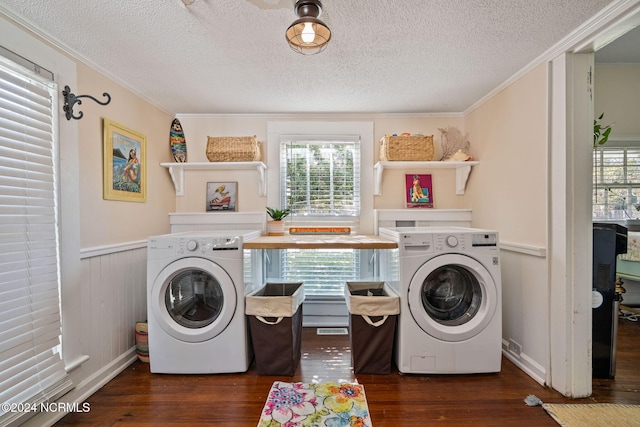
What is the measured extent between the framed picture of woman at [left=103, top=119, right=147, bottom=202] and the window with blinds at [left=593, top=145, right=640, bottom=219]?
421 cm

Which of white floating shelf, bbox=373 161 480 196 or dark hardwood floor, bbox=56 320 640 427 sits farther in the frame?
white floating shelf, bbox=373 161 480 196

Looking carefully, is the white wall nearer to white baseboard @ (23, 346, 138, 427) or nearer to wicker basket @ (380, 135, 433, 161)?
wicker basket @ (380, 135, 433, 161)

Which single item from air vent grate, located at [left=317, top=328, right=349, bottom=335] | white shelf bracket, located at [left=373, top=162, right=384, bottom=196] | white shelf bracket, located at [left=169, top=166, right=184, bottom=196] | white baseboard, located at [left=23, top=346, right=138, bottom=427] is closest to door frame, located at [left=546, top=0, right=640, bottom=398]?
white shelf bracket, located at [left=373, top=162, right=384, bottom=196]

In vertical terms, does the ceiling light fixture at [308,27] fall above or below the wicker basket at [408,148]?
above

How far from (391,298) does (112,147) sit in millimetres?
2159

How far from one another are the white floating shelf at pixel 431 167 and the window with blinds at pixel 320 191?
0.63 feet

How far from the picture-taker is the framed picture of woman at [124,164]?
6.46ft

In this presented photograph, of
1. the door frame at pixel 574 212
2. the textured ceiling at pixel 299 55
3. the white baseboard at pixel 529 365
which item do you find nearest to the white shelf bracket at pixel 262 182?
the textured ceiling at pixel 299 55

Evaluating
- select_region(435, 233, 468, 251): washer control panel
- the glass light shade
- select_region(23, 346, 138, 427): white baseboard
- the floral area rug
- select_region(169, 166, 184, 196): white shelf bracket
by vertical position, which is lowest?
the floral area rug

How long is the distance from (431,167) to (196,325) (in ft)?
7.89

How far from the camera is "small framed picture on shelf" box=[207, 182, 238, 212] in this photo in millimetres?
2858

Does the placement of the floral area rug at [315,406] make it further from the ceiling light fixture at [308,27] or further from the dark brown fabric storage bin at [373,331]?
the ceiling light fixture at [308,27]

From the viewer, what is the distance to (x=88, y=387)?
5.78 feet

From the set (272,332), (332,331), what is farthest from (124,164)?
(332,331)
